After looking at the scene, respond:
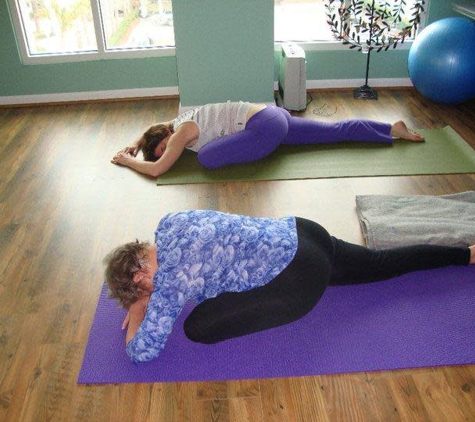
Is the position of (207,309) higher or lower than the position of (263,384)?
higher

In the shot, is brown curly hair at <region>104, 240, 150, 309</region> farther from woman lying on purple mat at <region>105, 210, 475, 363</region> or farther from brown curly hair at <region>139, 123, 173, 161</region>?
brown curly hair at <region>139, 123, 173, 161</region>

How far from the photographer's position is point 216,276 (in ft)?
5.93

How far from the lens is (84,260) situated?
2.51 metres

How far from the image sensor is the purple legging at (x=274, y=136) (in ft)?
10.7

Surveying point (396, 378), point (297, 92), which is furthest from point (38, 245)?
point (297, 92)

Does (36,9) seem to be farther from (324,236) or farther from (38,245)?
(324,236)

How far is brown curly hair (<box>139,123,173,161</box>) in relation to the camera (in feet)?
10.6

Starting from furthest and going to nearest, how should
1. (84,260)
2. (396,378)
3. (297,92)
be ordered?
1. (297,92)
2. (84,260)
3. (396,378)

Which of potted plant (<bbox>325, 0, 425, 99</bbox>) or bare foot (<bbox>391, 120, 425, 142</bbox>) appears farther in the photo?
potted plant (<bbox>325, 0, 425, 99</bbox>)

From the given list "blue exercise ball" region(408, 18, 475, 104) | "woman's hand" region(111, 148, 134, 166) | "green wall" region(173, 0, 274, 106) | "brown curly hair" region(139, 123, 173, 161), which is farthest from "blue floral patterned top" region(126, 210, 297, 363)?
"blue exercise ball" region(408, 18, 475, 104)

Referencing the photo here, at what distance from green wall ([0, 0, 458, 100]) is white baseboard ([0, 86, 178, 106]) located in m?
0.03

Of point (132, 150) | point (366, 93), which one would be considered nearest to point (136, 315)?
point (132, 150)

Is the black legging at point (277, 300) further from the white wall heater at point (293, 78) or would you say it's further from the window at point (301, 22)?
the window at point (301, 22)

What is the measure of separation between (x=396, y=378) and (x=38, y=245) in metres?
1.79
